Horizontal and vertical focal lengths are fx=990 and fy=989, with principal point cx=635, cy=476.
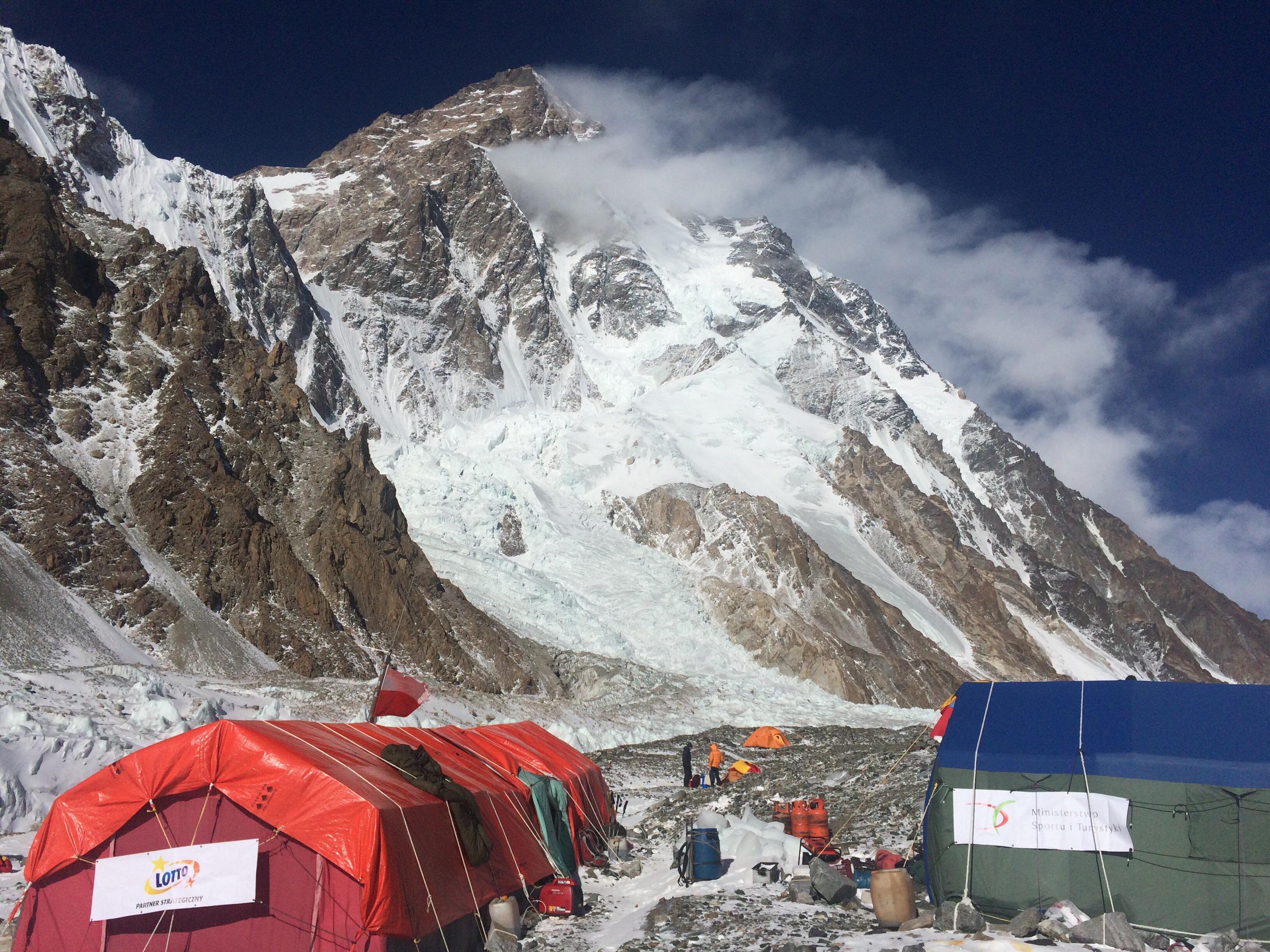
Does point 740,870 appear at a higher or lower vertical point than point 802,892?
lower

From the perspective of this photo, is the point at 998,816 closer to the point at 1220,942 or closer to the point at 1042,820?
the point at 1042,820

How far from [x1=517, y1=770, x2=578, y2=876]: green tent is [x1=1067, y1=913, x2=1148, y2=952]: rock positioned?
7237mm

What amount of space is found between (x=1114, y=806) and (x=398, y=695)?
1042cm

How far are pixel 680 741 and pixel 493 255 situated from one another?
96784 mm

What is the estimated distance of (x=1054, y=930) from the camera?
10.4 meters

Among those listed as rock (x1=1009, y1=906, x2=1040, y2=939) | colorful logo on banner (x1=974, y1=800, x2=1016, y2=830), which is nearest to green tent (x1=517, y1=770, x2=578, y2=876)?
colorful logo on banner (x1=974, y1=800, x2=1016, y2=830)

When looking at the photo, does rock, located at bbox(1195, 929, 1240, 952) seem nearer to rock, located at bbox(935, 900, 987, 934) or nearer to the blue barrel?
rock, located at bbox(935, 900, 987, 934)

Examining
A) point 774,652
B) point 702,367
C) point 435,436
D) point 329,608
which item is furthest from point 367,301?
point 329,608

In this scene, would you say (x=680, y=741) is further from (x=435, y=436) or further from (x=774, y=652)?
(x=435, y=436)

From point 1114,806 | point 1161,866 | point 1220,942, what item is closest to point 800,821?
point 1114,806

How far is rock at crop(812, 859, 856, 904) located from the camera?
12.4 meters

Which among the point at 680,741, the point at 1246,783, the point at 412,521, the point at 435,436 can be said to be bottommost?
the point at 680,741

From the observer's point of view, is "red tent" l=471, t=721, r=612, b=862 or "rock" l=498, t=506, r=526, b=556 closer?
"red tent" l=471, t=721, r=612, b=862

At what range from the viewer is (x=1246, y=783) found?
10664 mm
